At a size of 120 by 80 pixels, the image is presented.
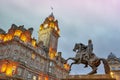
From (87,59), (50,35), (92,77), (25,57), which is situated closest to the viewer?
(92,77)

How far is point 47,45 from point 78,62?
45808 millimetres

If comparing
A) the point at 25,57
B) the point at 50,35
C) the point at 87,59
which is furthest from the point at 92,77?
the point at 50,35

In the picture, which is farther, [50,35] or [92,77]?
[50,35]

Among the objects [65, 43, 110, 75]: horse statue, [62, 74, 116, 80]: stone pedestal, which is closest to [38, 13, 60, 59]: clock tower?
[65, 43, 110, 75]: horse statue

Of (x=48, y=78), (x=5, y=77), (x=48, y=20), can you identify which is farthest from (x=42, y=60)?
(x=48, y=20)

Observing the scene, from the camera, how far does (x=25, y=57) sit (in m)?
46.6

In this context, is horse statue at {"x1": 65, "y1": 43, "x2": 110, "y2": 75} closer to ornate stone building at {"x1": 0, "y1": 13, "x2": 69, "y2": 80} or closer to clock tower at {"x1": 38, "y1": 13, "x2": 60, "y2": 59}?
ornate stone building at {"x1": 0, "y1": 13, "x2": 69, "y2": 80}

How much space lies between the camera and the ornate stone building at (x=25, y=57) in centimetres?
4216

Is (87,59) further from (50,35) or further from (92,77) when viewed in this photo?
(50,35)

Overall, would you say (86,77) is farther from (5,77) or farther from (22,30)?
(22,30)

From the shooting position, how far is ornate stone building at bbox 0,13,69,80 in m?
42.2

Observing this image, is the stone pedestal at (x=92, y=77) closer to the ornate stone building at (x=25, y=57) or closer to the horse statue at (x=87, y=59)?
the horse statue at (x=87, y=59)

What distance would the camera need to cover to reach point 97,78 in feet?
46.7

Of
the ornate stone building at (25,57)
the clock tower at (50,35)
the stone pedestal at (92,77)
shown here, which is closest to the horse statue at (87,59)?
the stone pedestal at (92,77)
